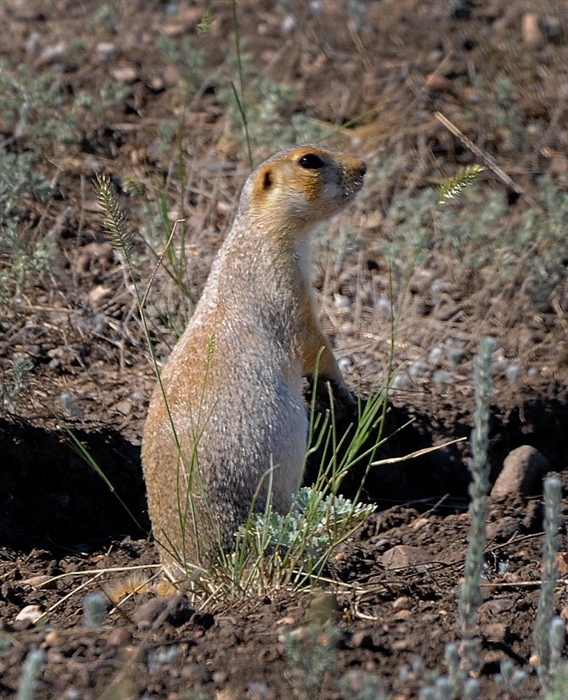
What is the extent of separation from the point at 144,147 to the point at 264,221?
282 centimetres

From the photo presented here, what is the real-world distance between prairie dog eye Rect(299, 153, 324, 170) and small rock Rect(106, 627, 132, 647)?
2.35 metres

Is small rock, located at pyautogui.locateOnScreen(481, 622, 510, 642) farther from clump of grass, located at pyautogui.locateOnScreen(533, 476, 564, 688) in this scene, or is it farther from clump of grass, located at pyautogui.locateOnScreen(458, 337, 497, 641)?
clump of grass, located at pyautogui.locateOnScreen(458, 337, 497, 641)

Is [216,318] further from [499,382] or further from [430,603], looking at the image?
[499,382]

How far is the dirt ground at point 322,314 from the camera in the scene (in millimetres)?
3254

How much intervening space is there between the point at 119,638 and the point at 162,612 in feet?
0.74

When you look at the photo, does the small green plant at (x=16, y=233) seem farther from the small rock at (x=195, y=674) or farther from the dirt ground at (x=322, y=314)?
the small rock at (x=195, y=674)

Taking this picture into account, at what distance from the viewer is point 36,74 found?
773cm

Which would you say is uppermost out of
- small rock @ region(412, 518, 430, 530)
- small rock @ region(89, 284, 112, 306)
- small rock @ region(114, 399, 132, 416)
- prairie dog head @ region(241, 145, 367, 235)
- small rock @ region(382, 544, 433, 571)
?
prairie dog head @ region(241, 145, 367, 235)

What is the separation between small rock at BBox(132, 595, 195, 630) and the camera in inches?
133

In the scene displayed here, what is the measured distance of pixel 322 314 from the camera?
20.2ft

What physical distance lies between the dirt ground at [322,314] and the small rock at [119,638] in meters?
0.02

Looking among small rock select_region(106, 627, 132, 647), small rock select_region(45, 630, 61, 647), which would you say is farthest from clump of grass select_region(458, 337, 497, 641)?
small rock select_region(45, 630, 61, 647)

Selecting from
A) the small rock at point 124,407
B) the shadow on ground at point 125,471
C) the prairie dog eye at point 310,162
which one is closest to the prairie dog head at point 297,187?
the prairie dog eye at point 310,162

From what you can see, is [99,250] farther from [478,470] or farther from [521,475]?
[478,470]
